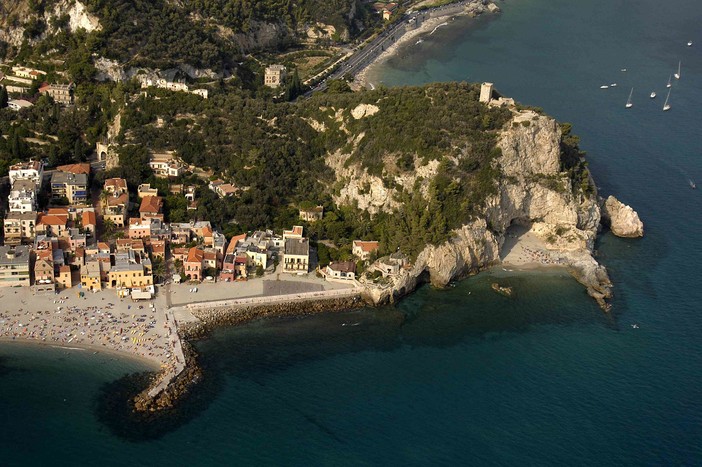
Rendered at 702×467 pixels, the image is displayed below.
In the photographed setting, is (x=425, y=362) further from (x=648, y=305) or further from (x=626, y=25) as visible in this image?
(x=626, y=25)

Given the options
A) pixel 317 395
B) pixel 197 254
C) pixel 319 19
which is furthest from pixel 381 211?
pixel 319 19

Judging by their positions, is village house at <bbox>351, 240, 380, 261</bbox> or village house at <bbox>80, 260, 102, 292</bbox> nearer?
village house at <bbox>80, 260, 102, 292</bbox>

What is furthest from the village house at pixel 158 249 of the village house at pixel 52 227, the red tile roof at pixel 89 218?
the village house at pixel 52 227

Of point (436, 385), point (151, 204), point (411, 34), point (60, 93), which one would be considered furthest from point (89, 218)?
point (411, 34)

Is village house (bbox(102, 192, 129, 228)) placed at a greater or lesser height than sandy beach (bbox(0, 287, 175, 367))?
greater

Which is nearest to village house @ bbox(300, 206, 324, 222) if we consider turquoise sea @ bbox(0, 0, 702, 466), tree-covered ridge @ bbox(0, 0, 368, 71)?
turquoise sea @ bbox(0, 0, 702, 466)

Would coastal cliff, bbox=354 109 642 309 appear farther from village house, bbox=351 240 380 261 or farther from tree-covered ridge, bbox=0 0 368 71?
tree-covered ridge, bbox=0 0 368 71

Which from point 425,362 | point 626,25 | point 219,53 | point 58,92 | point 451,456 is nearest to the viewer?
point 451,456
